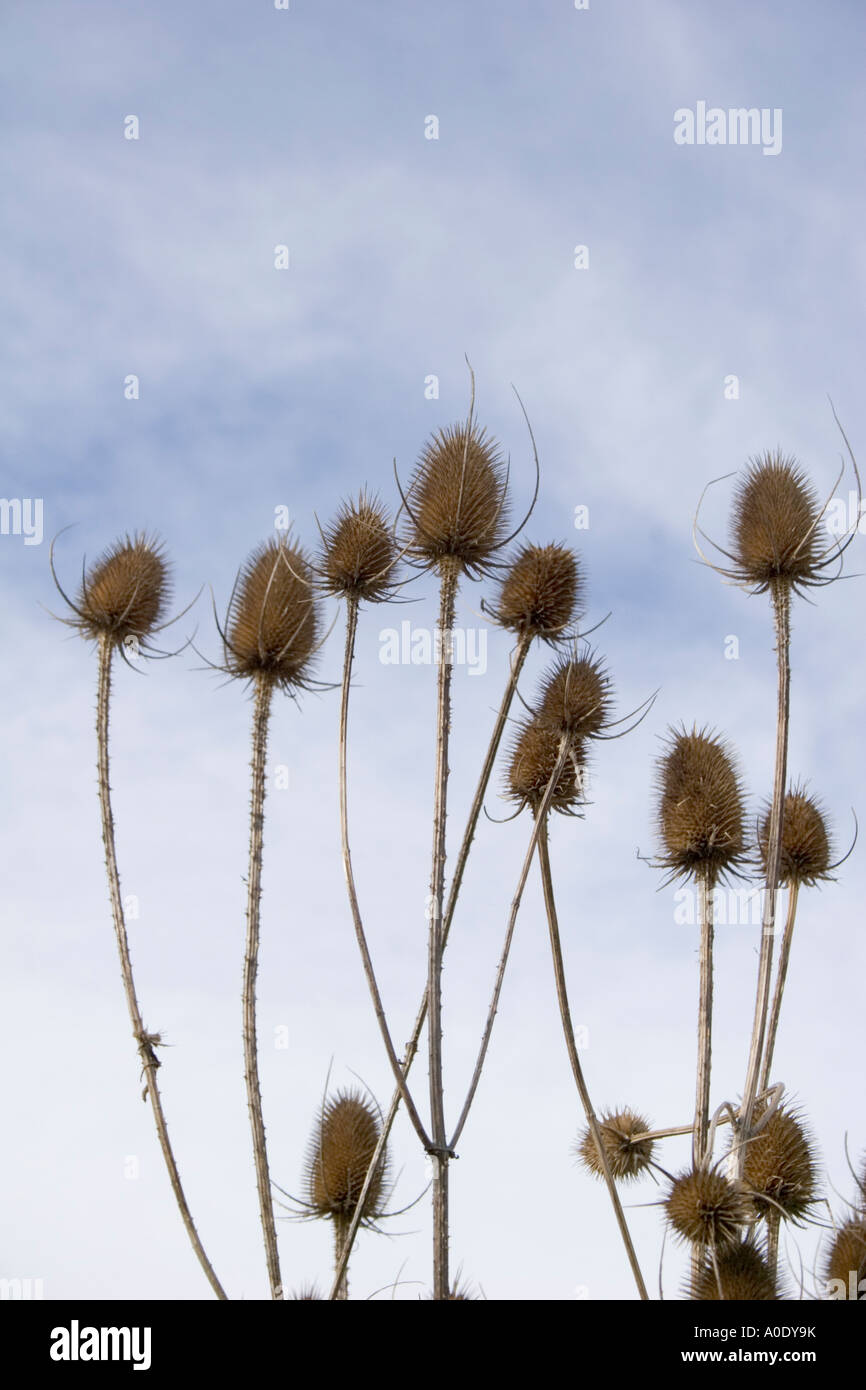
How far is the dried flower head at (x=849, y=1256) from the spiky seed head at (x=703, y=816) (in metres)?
3.03

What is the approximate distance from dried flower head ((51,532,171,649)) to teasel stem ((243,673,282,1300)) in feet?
4.05

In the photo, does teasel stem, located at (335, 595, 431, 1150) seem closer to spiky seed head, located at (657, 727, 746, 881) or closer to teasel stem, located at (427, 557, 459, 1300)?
teasel stem, located at (427, 557, 459, 1300)

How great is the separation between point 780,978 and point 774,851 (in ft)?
4.15

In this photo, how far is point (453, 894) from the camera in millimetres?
10320

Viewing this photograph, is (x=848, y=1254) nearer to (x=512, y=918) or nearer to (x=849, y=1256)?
(x=849, y=1256)

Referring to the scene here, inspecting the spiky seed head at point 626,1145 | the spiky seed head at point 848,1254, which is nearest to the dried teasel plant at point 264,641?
the spiky seed head at point 626,1145

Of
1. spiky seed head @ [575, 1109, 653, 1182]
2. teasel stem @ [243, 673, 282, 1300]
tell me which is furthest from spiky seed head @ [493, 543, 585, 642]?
spiky seed head @ [575, 1109, 653, 1182]

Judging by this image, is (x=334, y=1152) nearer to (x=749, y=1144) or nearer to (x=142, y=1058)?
(x=142, y=1058)

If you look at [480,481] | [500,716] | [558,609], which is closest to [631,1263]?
[500,716]

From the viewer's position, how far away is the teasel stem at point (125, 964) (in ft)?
32.9

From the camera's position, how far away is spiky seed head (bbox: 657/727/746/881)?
1123cm
